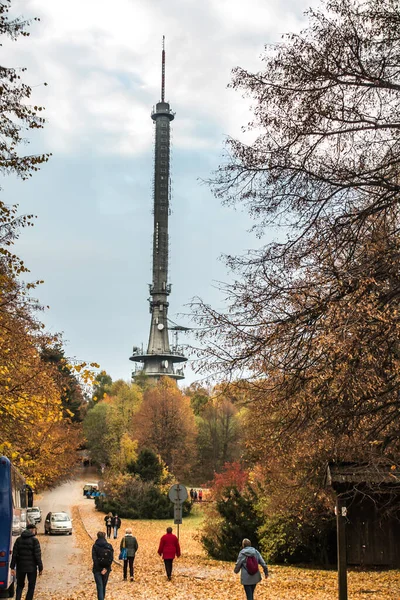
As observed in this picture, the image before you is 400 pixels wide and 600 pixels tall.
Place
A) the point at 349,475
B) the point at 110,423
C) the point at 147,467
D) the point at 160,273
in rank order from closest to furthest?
the point at 349,475 → the point at 147,467 → the point at 110,423 → the point at 160,273

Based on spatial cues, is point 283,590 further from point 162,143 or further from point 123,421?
point 162,143

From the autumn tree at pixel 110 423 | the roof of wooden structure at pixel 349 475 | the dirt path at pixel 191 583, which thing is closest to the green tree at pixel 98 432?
the autumn tree at pixel 110 423

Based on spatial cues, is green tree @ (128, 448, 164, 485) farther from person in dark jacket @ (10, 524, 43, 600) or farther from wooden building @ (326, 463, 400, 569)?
person in dark jacket @ (10, 524, 43, 600)

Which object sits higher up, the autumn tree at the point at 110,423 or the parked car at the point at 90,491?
the autumn tree at the point at 110,423

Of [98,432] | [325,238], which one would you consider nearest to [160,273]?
[98,432]

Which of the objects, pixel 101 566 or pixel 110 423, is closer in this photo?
pixel 101 566

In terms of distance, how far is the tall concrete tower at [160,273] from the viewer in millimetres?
120812

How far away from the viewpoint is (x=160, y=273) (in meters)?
121

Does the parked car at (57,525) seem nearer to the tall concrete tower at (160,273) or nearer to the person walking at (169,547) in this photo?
the person walking at (169,547)

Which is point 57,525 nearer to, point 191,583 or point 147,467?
point 147,467

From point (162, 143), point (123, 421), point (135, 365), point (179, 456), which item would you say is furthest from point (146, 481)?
point (162, 143)

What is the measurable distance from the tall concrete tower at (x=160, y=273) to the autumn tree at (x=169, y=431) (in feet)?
113

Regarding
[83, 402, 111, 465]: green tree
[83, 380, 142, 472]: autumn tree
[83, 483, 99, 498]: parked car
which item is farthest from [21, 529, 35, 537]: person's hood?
[83, 402, 111, 465]: green tree

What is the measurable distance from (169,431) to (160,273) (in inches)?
1768
